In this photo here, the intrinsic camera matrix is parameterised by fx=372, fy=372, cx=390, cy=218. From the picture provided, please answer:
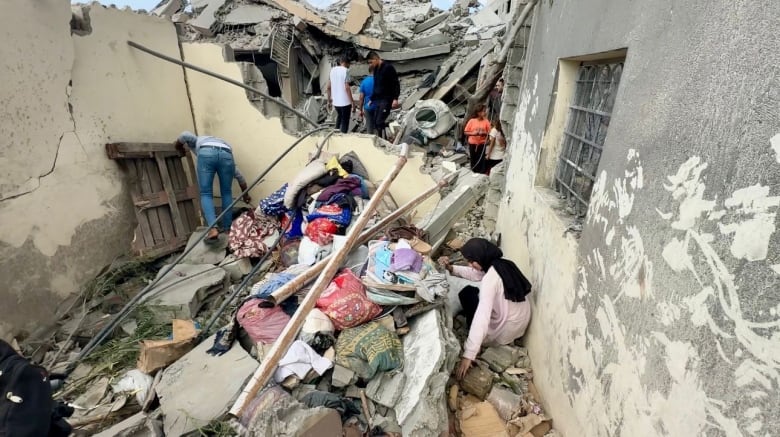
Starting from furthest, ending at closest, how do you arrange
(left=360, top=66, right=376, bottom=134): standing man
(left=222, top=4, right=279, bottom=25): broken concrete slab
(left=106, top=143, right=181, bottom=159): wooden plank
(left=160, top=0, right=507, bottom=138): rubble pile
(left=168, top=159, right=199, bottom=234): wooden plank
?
(left=222, top=4, right=279, bottom=25): broken concrete slab, (left=160, top=0, right=507, bottom=138): rubble pile, (left=360, top=66, right=376, bottom=134): standing man, (left=168, top=159, right=199, bottom=234): wooden plank, (left=106, top=143, right=181, bottom=159): wooden plank

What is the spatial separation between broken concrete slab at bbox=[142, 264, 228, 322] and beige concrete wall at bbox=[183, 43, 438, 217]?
6.42ft

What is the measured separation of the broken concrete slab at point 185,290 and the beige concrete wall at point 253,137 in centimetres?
196

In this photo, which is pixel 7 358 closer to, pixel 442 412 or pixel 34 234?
pixel 442 412

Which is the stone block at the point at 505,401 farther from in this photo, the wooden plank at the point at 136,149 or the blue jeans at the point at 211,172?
the wooden plank at the point at 136,149

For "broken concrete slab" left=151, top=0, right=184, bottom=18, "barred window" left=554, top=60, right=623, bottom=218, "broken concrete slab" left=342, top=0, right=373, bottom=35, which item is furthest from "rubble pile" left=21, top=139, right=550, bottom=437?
"broken concrete slab" left=151, top=0, right=184, bottom=18

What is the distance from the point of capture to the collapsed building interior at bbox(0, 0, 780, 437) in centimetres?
121

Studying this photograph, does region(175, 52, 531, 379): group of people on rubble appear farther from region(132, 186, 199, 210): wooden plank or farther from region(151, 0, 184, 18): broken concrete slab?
region(151, 0, 184, 18): broken concrete slab

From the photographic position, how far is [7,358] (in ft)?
5.41

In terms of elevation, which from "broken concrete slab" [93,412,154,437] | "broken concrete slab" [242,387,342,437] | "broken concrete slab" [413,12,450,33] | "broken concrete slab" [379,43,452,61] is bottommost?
"broken concrete slab" [93,412,154,437]

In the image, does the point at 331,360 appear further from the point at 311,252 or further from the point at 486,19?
the point at 486,19

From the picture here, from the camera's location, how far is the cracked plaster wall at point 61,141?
10.6ft

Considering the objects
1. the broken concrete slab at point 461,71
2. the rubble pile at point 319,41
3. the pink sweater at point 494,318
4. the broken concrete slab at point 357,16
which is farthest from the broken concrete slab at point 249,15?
the pink sweater at point 494,318

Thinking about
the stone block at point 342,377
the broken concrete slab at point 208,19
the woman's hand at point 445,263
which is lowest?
the stone block at point 342,377

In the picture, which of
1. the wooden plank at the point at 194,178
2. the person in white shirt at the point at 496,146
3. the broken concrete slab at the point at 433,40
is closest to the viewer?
the wooden plank at the point at 194,178
